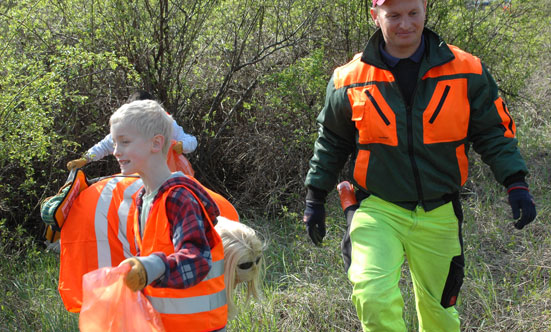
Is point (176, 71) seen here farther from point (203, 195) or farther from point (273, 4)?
point (203, 195)

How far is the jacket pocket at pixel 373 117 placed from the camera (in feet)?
9.68

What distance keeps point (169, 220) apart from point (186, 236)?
13 cm

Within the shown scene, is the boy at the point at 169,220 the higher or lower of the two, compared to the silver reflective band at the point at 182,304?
higher

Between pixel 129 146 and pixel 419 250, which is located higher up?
pixel 129 146

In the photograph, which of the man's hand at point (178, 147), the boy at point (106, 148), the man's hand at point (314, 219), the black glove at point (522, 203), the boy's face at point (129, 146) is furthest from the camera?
the man's hand at point (178, 147)

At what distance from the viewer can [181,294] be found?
248 centimetres

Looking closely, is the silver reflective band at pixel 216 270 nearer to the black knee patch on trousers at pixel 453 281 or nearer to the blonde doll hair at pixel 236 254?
the blonde doll hair at pixel 236 254

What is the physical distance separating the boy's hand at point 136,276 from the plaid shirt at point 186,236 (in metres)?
0.10

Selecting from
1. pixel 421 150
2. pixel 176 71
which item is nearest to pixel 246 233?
pixel 421 150

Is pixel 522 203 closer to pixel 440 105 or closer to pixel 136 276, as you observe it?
pixel 440 105

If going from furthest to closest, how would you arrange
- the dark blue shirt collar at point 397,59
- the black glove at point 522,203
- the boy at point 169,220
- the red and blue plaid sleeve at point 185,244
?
the dark blue shirt collar at point 397,59 → the black glove at point 522,203 → the boy at point 169,220 → the red and blue plaid sleeve at point 185,244

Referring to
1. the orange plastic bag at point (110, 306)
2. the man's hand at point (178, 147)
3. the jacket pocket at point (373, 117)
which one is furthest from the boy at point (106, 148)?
the orange plastic bag at point (110, 306)

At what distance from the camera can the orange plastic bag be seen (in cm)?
224

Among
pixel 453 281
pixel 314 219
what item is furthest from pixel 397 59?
pixel 453 281
